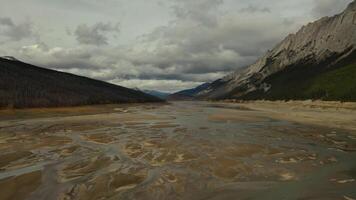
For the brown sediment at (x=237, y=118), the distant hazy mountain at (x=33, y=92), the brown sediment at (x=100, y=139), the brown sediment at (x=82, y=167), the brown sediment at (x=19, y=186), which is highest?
the distant hazy mountain at (x=33, y=92)

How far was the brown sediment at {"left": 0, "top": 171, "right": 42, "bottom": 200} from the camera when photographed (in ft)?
57.8

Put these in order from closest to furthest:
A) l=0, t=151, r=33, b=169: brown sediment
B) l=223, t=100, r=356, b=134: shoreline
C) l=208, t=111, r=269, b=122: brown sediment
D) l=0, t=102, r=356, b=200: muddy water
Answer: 1. l=0, t=102, r=356, b=200: muddy water
2. l=0, t=151, r=33, b=169: brown sediment
3. l=223, t=100, r=356, b=134: shoreline
4. l=208, t=111, r=269, b=122: brown sediment

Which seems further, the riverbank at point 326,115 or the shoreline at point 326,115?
the riverbank at point 326,115

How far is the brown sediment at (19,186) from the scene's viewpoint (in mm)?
17609

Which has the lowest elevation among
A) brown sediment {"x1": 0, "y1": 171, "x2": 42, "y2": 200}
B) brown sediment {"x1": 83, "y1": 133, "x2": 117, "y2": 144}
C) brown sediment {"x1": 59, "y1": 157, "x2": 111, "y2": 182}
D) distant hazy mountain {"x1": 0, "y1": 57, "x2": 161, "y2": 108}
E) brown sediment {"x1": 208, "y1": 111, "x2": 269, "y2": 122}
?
brown sediment {"x1": 0, "y1": 171, "x2": 42, "y2": 200}

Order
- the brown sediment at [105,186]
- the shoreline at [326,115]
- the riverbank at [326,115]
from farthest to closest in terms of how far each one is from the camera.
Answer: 1. the riverbank at [326,115]
2. the shoreline at [326,115]
3. the brown sediment at [105,186]

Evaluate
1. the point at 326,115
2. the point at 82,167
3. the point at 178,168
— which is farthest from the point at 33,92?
the point at 178,168

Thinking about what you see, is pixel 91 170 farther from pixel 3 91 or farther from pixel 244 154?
pixel 3 91

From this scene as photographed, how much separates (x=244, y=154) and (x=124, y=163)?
392 inches

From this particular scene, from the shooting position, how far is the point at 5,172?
75.3 ft

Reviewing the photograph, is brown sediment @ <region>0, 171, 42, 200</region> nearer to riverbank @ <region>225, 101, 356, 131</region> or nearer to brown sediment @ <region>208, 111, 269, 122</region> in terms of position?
riverbank @ <region>225, 101, 356, 131</region>

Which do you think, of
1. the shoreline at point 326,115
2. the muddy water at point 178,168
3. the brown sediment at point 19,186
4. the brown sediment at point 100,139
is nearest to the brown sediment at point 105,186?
the muddy water at point 178,168

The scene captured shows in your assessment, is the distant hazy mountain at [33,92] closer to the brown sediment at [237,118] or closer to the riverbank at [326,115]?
the brown sediment at [237,118]

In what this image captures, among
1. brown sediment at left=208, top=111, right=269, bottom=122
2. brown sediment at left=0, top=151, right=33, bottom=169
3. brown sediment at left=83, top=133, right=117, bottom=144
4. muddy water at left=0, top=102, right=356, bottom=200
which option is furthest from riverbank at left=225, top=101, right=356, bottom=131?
brown sediment at left=0, top=151, right=33, bottom=169
